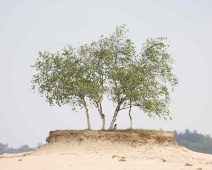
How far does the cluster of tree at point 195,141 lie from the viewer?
14488 centimetres

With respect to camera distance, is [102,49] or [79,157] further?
[102,49]

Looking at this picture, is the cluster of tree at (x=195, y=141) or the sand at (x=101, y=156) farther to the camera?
the cluster of tree at (x=195, y=141)

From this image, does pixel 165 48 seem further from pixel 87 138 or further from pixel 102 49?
pixel 87 138

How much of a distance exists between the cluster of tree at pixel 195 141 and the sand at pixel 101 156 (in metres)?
114

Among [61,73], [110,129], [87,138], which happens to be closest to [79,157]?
[87,138]

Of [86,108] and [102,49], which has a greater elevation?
[102,49]

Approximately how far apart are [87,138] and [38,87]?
729 centimetres

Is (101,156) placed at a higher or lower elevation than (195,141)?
lower

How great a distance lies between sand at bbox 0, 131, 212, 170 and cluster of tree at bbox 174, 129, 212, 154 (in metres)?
114

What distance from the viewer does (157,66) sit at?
120ft

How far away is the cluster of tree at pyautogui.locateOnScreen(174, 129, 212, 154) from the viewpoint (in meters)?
145

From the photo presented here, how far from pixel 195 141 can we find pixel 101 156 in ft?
433

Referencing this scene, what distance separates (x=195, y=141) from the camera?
513 ft

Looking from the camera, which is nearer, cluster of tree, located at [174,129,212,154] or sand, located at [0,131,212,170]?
sand, located at [0,131,212,170]
